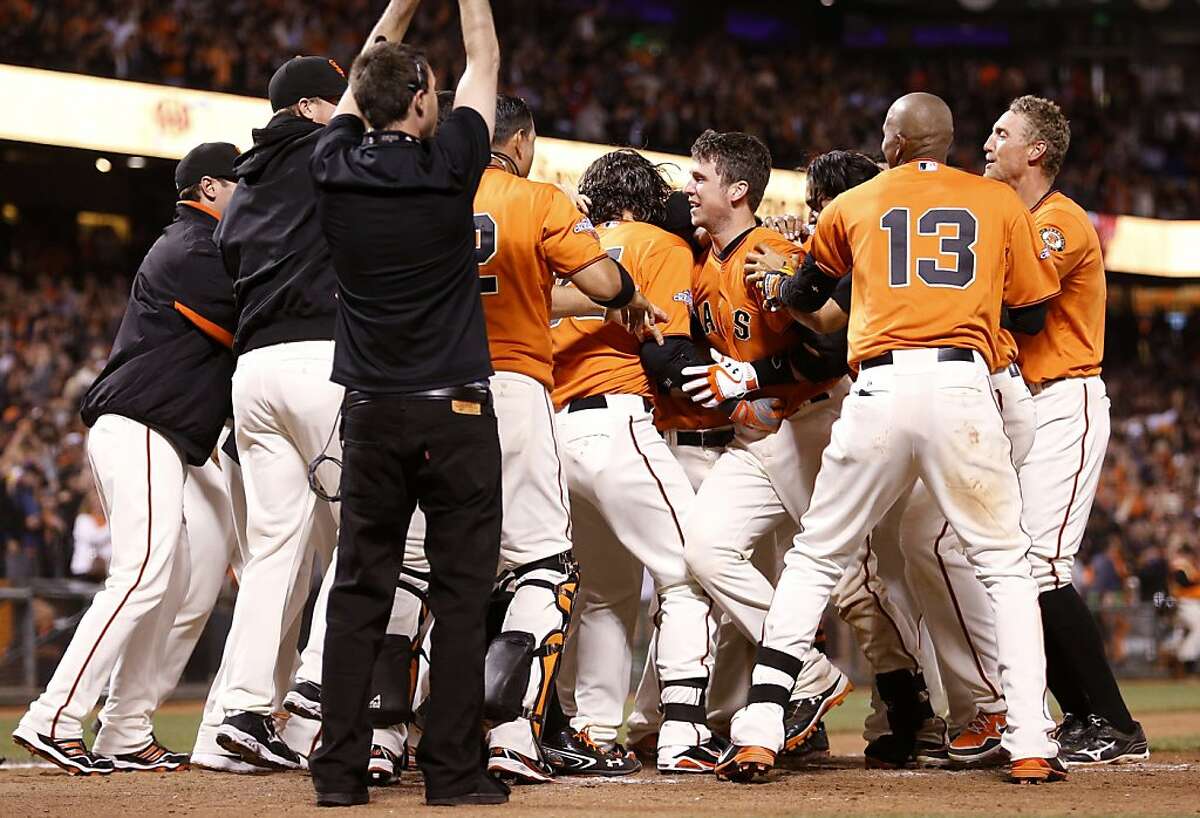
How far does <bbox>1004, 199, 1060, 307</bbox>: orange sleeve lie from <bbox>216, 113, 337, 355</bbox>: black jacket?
2399 millimetres

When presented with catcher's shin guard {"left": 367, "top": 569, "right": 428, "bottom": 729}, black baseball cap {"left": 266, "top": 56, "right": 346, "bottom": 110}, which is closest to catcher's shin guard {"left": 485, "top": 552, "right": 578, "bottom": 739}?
catcher's shin guard {"left": 367, "top": 569, "right": 428, "bottom": 729}

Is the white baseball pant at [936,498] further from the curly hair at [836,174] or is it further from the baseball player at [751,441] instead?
the curly hair at [836,174]

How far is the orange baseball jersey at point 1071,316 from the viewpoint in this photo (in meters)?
6.08

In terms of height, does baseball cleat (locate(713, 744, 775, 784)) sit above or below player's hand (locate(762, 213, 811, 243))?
below

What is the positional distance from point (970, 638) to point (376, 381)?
2.58 metres

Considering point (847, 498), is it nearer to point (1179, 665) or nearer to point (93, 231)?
point (1179, 665)

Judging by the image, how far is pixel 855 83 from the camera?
86.1ft

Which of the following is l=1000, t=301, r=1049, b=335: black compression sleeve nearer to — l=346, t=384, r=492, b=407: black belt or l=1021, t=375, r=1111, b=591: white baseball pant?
l=1021, t=375, r=1111, b=591: white baseball pant

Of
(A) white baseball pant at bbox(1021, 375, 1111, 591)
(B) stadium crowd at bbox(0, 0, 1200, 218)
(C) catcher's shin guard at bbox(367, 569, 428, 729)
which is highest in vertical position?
(B) stadium crowd at bbox(0, 0, 1200, 218)

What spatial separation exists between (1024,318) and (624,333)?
1.49m

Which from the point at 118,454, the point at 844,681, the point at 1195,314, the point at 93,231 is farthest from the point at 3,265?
the point at 1195,314

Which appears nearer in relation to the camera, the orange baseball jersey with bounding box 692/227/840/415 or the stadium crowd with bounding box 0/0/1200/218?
the orange baseball jersey with bounding box 692/227/840/415

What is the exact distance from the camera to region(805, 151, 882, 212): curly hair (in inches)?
246

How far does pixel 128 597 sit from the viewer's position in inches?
220
